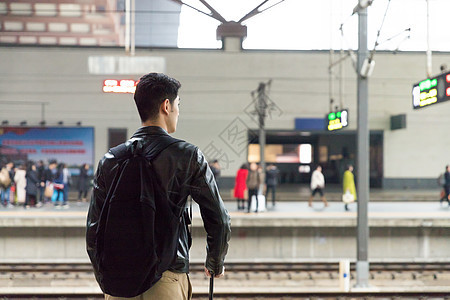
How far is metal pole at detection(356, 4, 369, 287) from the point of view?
25.5ft

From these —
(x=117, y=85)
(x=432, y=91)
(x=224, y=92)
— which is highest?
(x=224, y=92)

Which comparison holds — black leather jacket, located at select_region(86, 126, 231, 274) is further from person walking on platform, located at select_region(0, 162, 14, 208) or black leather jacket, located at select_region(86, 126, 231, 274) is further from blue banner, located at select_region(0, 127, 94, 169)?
blue banner, located at select_region(0, 127, 94, 169)

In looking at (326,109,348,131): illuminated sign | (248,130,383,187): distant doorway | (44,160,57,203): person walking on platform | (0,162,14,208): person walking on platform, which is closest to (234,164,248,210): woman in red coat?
(326,109,348,131): illuminated sign

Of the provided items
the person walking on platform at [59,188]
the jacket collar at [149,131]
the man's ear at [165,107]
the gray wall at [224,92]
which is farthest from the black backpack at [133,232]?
the gray wall at [224,92]

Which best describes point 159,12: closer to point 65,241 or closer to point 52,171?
point 52,171

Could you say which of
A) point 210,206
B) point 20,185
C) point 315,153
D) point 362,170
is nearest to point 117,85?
point 362,170

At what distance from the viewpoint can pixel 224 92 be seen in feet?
71.3

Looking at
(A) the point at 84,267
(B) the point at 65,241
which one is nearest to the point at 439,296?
(A) the point at 84,267

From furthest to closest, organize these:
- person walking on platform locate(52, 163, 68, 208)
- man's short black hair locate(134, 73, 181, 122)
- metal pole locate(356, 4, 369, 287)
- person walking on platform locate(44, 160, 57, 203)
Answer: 1. person walking on platform locate(44, 160, 57, 203)
2. person walking on platform locate(52, 163, 68, 208)
3. metal pole locate(356, 4, 369, 287)
4. man's short black hair locate(134, 73, 181, 122)

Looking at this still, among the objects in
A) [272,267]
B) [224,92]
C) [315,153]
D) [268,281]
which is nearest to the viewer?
[268,281]

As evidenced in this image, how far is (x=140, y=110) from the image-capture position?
1.71 metres

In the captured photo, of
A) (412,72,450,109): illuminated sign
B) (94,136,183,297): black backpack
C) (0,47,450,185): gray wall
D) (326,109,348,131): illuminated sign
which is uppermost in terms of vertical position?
(0,47,450,185): gray wall

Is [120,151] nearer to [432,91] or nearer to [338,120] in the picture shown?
[432,91]

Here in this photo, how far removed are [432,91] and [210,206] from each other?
8200 mm
